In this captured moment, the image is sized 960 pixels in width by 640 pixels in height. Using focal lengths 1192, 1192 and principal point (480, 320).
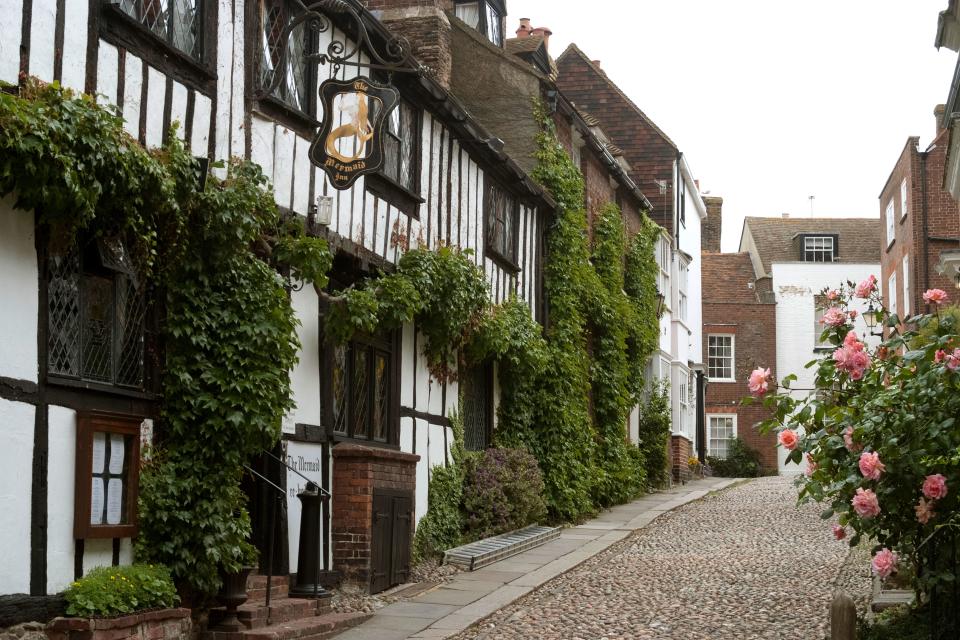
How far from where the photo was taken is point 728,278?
43875 millimetres

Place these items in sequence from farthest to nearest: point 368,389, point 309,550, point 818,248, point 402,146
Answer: point 818,248 < point 402,146 < point 368,389 < point 309,550

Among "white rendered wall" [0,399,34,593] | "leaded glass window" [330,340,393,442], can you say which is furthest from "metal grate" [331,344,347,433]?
"white rendered wall" [0,399,34,593]

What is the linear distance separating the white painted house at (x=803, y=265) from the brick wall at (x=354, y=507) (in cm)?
3038

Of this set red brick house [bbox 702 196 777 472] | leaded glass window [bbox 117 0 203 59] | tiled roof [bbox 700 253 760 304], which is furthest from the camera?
tiled roof [bbox 700 253 760 304]

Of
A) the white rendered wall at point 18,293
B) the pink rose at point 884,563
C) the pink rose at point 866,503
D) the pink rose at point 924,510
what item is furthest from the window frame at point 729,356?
the white rendered wall at point 18,293

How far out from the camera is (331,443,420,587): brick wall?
10.5 m

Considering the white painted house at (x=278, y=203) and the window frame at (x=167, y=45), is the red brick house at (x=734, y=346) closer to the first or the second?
the white painted house at (x=278, y=203)

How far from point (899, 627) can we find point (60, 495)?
5.45 meters

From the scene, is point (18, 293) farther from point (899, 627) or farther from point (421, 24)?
point (421, 24)

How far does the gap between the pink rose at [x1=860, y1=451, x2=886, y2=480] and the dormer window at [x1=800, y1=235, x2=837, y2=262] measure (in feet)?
123

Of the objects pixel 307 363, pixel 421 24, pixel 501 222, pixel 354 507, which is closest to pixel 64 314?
pixel 307 363

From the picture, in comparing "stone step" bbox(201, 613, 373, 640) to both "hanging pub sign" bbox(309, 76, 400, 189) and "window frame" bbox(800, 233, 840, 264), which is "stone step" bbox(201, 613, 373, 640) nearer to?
"hanging pub sign" bbox(309, 76, 400, 189)

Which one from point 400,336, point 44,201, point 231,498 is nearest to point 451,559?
point 400,336

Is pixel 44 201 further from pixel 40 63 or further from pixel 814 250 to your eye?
pixel 814 250
